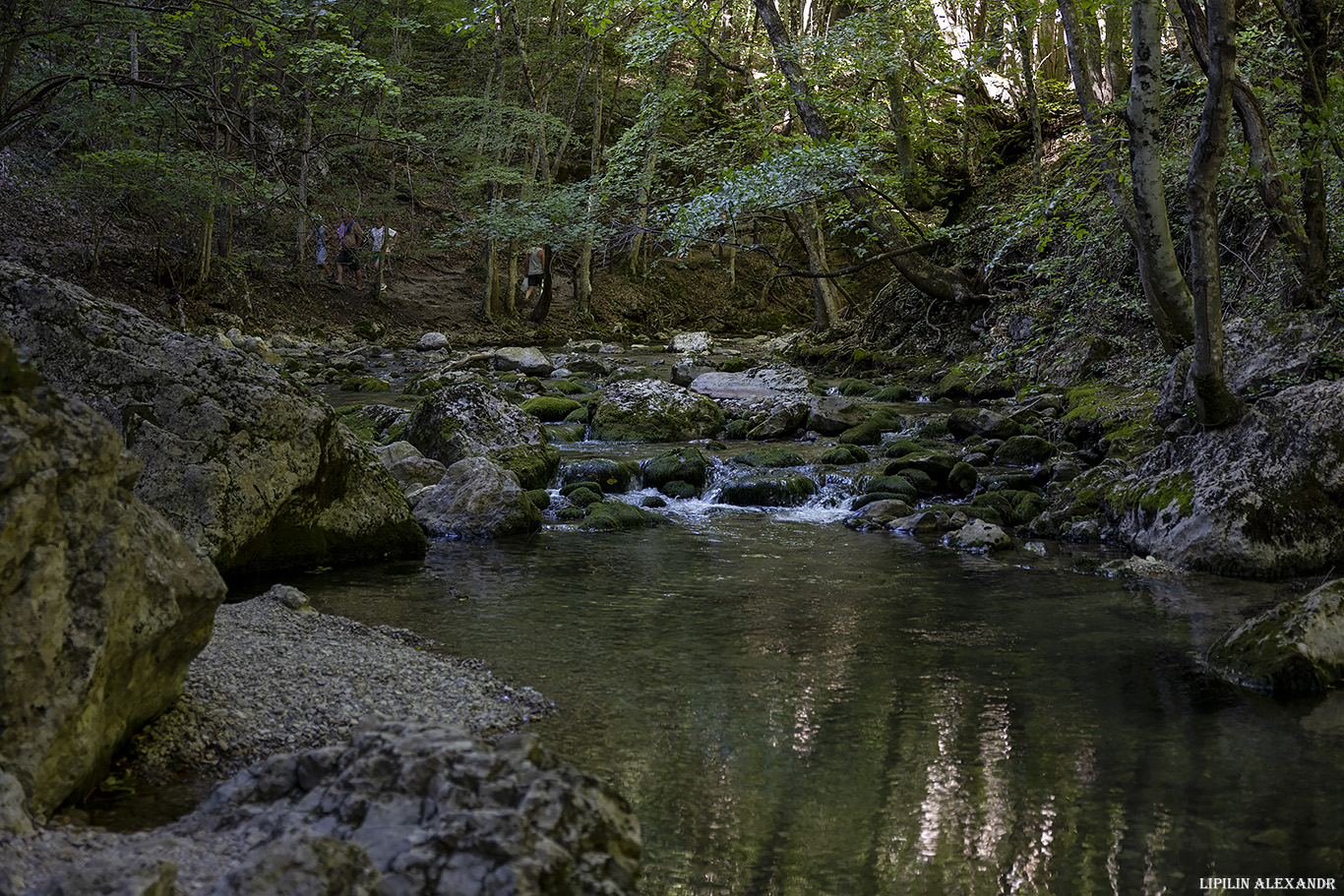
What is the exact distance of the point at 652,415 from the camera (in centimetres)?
1331

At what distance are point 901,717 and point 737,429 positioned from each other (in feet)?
30.3

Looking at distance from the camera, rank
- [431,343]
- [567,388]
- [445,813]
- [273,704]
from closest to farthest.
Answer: [445,813] < [273,704] < [567,388] < [431,343]

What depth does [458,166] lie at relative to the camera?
106ft

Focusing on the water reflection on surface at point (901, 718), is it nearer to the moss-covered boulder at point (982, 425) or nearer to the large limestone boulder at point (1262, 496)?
the large limestone boulder at point (1262, 496)

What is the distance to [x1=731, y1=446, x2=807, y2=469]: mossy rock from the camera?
11.2 m

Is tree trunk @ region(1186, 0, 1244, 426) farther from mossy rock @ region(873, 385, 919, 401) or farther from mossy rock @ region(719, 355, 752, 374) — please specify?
mossy rock @ region(719, 355, 752, 374)

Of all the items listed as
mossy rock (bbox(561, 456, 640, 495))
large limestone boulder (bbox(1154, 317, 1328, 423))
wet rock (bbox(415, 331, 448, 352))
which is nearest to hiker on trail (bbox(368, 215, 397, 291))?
wet rock (bbox(415, 331, 448, 352))

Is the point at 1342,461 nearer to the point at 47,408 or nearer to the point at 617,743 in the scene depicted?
the point at 617,743

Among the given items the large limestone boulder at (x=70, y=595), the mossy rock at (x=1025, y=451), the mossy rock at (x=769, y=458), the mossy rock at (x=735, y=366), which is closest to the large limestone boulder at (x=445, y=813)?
the large limestone boulder at (x=70, y=595)

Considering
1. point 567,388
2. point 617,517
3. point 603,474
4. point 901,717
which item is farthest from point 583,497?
point 567,388

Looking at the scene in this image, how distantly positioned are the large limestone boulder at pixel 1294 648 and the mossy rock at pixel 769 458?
6.42 meters

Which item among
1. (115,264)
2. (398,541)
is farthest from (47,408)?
(115,264)

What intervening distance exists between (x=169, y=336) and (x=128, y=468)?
3493 mm

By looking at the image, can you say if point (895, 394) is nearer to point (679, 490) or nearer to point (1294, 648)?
point (679, 490)
